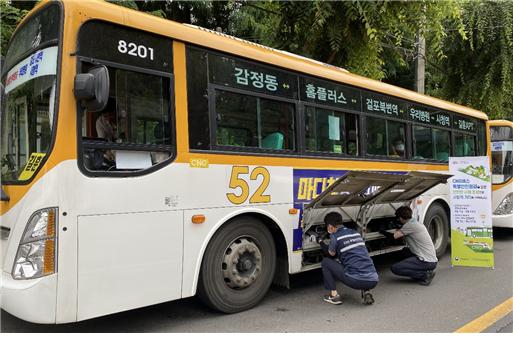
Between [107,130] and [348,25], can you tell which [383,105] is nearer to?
[348,25]

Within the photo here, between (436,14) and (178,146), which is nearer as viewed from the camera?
(178,146)

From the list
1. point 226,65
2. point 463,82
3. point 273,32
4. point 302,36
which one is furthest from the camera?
point 463,82

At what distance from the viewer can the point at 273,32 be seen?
9062 mm

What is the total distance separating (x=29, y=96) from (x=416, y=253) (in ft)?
16.7

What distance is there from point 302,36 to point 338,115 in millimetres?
2941

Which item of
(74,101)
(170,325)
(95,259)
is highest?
(74,101)

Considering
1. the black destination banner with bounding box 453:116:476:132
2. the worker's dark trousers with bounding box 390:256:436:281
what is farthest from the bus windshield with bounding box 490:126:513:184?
the worker's dark trousers with bounding box 390:256:436:281

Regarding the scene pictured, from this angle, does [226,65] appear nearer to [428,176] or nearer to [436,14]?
[428,176]

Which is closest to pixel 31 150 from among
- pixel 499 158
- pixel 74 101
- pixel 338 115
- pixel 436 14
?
pixel 74 101

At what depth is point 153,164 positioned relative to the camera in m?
4.02

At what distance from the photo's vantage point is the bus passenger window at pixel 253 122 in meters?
4.63

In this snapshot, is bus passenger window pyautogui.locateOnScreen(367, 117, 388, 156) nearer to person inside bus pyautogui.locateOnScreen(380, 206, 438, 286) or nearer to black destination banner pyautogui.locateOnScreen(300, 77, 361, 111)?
black destination banner pyautogui.locateOnScreen(300, 77, 361, 111)

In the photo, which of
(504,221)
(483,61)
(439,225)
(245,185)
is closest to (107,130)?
(245,185)

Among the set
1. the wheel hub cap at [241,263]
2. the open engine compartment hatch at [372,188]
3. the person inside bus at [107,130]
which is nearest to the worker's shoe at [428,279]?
the open engine compartment hatch at [372,188]
